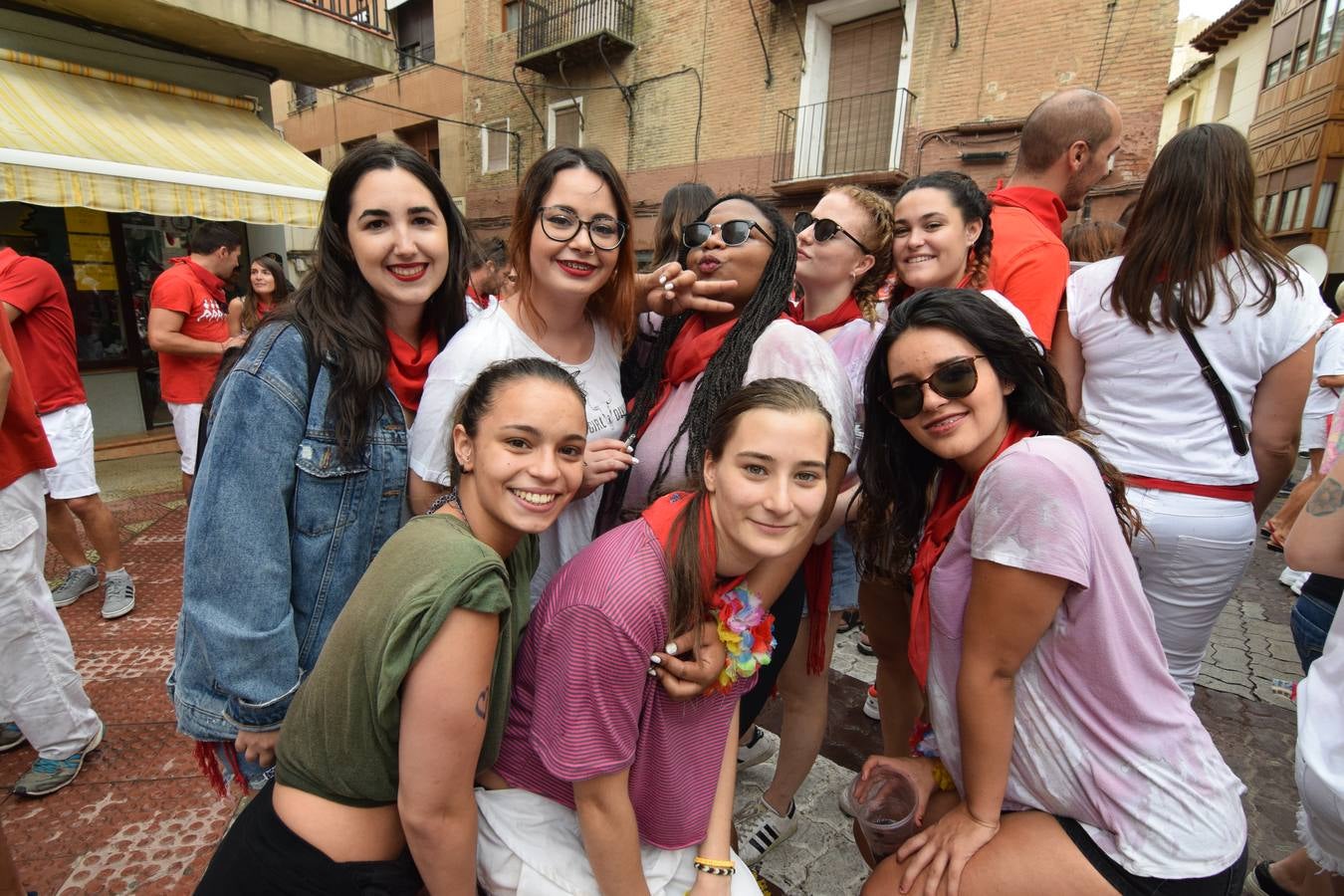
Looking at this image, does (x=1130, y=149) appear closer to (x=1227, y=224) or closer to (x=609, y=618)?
(x=1227, y=224)

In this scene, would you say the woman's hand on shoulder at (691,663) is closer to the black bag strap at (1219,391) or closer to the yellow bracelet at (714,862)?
the yellow bracelet at (714,862)

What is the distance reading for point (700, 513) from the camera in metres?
1.53

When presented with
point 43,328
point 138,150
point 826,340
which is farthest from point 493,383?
point 138,150

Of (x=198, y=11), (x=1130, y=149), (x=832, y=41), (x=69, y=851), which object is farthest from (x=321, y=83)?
(x=1130, y=149)

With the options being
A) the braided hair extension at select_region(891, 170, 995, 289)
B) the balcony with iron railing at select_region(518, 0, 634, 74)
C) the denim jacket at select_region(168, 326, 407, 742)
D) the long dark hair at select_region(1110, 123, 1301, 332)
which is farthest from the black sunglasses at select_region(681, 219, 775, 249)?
the balcony with iron railing at select_region(518, 0, 634, 74)

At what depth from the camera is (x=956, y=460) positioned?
1.70 meters

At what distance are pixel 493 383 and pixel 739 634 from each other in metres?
0.81

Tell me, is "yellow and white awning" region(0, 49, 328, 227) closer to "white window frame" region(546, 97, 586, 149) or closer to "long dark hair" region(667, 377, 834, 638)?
"long dark hair" region(667, 377, 834, 638)

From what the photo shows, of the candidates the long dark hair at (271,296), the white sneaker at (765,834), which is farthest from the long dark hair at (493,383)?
the long dark hair at (271,296)

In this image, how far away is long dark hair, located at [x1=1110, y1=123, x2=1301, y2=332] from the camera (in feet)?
6.80

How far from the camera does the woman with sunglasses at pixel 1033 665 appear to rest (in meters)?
1.33

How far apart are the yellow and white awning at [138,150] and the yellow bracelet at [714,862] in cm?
732

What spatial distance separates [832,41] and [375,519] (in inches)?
481

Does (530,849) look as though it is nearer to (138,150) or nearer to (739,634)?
(739,634)
